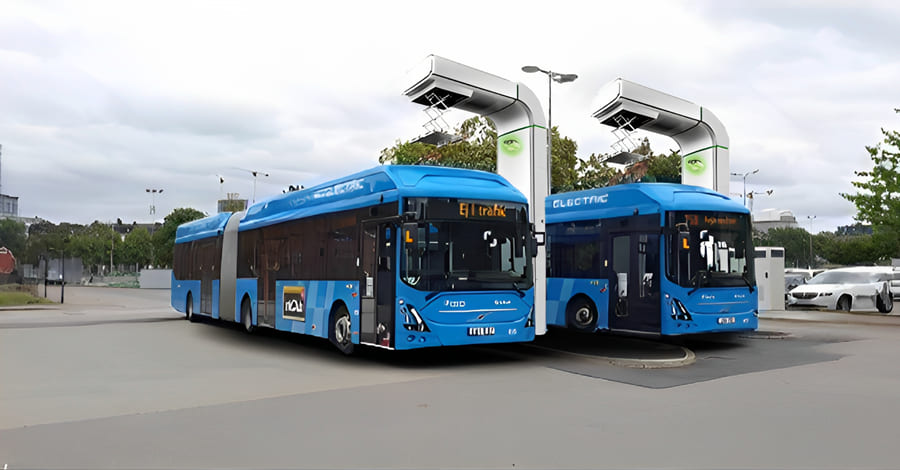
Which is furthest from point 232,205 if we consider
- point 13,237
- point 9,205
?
point 9,205

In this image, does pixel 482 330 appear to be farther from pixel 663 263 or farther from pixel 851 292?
pixel 851 292

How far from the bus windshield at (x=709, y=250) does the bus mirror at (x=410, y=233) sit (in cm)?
555

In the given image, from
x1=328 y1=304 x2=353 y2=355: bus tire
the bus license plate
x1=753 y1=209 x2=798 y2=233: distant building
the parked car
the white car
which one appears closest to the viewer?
the bus license plate

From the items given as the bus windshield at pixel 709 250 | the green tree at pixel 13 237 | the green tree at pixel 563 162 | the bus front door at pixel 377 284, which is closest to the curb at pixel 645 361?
the bus windshield at pixel 709 250

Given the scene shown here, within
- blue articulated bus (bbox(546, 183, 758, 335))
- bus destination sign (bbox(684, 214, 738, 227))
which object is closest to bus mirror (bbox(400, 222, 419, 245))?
blue articulated bus (bbox(546, 183, 758, 335))

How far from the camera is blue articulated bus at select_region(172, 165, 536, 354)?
12398 millimetres

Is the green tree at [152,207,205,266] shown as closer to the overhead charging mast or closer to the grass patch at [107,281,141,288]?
the grass patch at [107,281,141,288]

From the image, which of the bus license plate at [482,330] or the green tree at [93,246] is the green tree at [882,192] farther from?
the green tree at [93,246]

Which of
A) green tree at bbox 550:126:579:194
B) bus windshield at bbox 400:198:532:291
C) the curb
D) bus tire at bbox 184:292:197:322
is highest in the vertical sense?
green tree at bbox 550:126:579:194

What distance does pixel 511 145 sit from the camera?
1769 centimetres

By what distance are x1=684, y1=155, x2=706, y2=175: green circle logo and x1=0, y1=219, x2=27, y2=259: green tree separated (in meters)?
80.4

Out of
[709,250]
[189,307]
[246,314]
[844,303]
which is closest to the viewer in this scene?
[709,250]

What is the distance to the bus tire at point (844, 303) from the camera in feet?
92.3

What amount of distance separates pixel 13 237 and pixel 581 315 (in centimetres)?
8473
